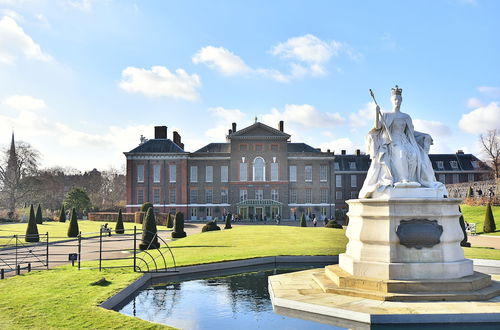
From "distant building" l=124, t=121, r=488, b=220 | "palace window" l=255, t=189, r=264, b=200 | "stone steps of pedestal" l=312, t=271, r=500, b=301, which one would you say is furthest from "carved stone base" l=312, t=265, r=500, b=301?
"palace window" l=255, t=189, r=264, b=200

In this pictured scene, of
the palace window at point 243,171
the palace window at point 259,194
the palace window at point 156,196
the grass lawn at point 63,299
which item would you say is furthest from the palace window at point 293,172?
the grass lawn at point 63,299

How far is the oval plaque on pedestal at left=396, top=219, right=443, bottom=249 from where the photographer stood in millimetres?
8898

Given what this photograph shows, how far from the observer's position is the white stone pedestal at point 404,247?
8898 millimetres

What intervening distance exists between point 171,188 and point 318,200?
20039mm

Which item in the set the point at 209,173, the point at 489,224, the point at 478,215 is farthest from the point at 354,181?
the point at 489,224

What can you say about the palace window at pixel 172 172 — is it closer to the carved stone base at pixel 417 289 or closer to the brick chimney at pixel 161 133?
the brick chimney at pixel 161 133

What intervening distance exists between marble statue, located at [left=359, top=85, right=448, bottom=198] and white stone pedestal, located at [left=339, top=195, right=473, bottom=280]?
39 cm

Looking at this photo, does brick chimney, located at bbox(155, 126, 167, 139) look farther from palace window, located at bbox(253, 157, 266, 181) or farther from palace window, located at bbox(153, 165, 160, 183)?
palace window, located at bbox(253, 157, 266, 181)

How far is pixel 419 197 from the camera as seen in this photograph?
9289 millimetres

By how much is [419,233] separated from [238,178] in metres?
49.8

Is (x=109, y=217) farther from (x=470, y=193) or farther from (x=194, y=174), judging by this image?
(x=470, y=193)

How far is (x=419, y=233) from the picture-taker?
351 inches

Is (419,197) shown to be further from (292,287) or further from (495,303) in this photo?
(292,287)

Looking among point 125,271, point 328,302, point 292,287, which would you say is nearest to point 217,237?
point 125,271
